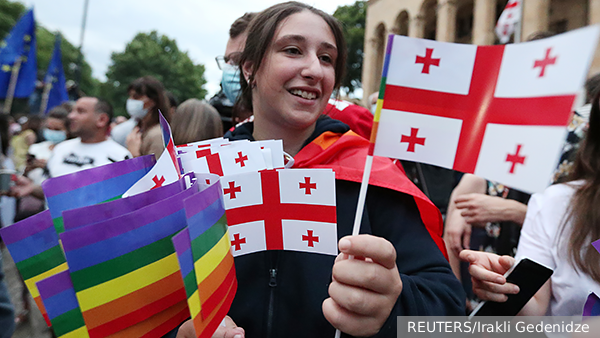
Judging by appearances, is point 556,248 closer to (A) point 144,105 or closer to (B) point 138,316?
(B) point 138,316

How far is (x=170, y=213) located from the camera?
0.77 metres

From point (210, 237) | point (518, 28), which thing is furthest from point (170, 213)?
point (518, 28)

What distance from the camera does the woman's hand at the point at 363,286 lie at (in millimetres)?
844

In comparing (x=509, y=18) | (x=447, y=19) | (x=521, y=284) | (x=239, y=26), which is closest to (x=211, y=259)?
(x=521, y=284)

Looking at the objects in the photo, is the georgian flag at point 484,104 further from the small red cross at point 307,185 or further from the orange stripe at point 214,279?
the orange stripe at point 214,279

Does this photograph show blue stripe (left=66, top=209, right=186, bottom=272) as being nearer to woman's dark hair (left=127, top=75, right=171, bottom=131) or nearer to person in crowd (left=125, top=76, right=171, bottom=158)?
person in crowd (left=125, top=76, right=171, bottom=158)

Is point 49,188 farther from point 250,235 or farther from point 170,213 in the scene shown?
point 250,235

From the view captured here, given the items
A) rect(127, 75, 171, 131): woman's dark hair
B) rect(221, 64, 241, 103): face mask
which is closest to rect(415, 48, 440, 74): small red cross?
rect(221, 64, 241, 103): face mask

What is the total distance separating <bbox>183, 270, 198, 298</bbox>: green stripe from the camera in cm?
70

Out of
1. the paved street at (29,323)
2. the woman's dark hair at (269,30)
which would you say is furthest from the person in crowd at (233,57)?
the paved street at (29,323)

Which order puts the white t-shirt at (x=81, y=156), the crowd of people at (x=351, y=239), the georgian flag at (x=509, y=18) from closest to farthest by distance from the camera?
the crowd of people at (x=351, y=239) < the white t-shirt at (x=81, y=156) < the georgian flag at (x=509, y=18)

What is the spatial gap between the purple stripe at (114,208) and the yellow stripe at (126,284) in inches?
4.8

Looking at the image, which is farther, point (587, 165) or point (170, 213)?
point (587, 165)

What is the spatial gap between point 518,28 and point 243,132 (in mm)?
3071
